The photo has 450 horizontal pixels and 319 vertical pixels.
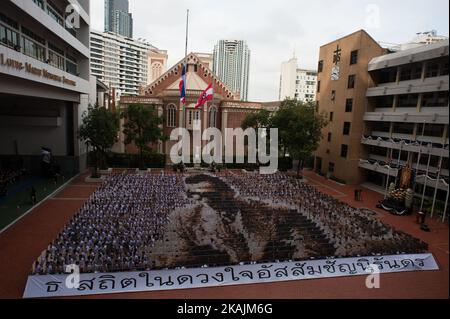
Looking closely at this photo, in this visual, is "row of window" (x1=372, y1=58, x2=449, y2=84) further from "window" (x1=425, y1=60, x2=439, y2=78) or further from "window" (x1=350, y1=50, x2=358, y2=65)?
"window" (x1=350, y1=50, x2=358, y2=65)

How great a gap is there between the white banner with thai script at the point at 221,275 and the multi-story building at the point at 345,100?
18334 mm

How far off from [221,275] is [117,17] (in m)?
182

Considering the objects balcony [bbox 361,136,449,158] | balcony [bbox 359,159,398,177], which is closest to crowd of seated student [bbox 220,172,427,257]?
balcony [bbox 361,136,449,158]

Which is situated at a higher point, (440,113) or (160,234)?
(440,113)

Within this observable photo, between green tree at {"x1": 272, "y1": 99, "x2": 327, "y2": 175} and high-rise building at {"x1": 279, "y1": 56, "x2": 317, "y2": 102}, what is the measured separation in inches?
3644

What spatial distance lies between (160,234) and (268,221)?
21.7 ft

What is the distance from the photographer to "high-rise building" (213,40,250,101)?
125 meters

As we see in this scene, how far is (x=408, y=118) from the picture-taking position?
83.6 ft

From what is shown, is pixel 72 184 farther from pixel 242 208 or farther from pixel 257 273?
pixel 257 273

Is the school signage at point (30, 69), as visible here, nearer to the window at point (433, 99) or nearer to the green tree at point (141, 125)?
the green tree at point (141, 125)

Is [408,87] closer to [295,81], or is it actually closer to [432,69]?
[432,69]

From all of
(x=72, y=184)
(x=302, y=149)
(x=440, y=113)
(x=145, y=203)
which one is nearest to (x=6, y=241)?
(x=145, y=203)

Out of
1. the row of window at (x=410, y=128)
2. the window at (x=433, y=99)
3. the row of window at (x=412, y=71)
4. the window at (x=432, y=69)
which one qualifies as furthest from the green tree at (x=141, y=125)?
the window at (x=432, y=69)

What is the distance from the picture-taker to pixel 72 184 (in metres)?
27.7
